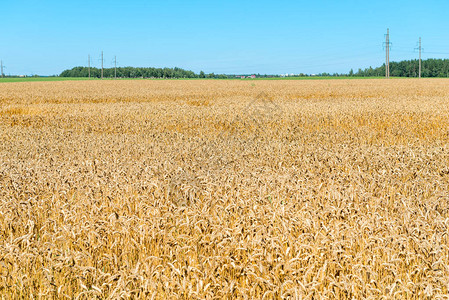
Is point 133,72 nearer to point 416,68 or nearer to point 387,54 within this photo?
point 387,54

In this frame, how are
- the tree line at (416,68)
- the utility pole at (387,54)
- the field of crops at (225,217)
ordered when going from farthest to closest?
1. the tree line at (416,68)
2. the utility pole at (387,54)
3. the field of crops at (225,217)

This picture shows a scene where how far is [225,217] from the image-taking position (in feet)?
12.2

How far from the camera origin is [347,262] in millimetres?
2848

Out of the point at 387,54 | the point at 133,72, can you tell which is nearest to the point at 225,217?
the point at 387,54

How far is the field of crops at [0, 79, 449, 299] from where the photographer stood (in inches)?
101

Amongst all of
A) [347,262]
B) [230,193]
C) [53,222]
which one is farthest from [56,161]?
[347,262]

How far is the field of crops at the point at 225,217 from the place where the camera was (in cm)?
257

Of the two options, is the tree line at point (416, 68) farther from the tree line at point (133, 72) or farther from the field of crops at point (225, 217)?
the field of crops at point (225, 217)

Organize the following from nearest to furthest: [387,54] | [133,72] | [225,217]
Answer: [225,217] < [387,54] < [133,72]

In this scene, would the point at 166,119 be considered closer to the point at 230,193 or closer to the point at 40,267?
the point at 230,193

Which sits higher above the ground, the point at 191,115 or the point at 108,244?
the point at 191,115

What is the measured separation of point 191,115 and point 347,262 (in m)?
10.3

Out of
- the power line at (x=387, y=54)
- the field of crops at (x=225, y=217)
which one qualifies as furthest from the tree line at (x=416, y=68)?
the field of crops at (x=225, y=217)

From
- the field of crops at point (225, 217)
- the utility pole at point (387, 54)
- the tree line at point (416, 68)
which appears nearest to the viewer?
the field of crops at point (225, 217)
